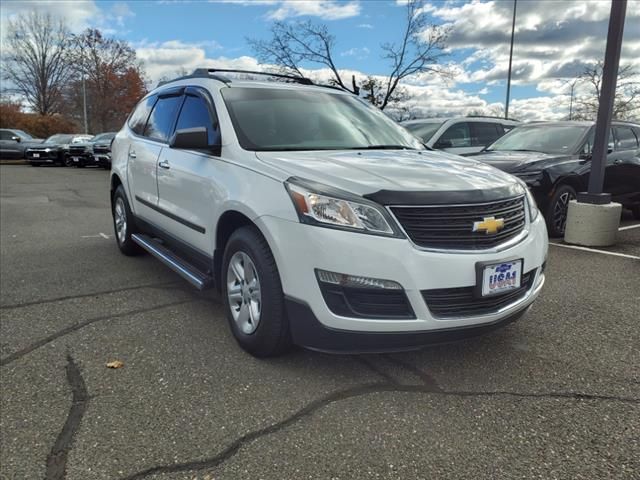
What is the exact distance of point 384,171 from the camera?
3.02 meters

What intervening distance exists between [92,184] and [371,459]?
15.3 metres

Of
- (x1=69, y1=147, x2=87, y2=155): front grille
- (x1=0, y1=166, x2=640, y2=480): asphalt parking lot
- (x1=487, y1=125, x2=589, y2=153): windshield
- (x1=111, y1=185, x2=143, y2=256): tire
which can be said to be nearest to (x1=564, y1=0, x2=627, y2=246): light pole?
(x1=487, y1=125, x2=589, y2=153): windshield

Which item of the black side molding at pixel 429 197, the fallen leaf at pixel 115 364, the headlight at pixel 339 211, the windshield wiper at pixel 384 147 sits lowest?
the fallen leaf at pixel 115 364

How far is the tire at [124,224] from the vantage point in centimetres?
561

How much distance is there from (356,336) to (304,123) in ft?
6.15

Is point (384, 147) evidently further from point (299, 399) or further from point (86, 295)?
point (86, 295)

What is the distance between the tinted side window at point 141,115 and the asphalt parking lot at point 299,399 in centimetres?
195

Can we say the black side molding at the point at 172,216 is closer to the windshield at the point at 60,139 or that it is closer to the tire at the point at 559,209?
the tire at the point at 559,209

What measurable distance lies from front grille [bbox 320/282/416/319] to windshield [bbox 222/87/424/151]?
4.15 ft

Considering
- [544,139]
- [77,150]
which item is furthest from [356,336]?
[77,150]

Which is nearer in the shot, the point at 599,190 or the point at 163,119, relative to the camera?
the point at 163,119

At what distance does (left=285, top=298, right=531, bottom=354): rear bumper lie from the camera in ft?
8.75

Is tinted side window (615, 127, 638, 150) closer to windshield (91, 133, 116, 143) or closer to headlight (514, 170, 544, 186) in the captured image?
headlight (514, 170, 544, 186)

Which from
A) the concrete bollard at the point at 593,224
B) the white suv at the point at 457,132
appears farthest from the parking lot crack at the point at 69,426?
the white suv at the point at 457,132
